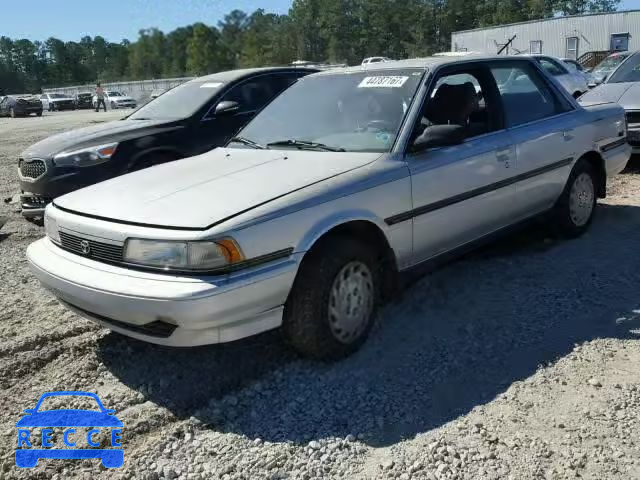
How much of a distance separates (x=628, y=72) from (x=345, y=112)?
6728mm

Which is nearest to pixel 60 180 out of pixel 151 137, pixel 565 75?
pixel 151 137

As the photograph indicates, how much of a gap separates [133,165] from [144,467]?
4.26 m

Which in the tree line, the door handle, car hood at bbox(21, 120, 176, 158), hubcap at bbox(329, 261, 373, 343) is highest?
the tree line

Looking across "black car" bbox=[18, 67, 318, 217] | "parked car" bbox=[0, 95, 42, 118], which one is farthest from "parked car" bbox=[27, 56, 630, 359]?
"parked car" bbox=[0, 95, 42, 118]

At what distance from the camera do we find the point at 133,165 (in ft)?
20.6

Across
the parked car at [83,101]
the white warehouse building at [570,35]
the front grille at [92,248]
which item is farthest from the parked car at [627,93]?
the parked car at [83,101]

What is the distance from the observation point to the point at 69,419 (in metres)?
2.97

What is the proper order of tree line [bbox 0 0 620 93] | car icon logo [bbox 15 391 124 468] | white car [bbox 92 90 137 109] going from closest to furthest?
car icon logo [bbox 15 391 124 468] → white car [bbox 92 90 137 109] → tree line [bbox 0 0 620 93]

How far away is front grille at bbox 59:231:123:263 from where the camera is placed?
3070 millimetres

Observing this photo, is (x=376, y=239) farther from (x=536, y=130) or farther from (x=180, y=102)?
(x=180, y=102)

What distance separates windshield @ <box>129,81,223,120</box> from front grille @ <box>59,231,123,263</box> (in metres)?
3.61

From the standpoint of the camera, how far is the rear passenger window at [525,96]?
464cm

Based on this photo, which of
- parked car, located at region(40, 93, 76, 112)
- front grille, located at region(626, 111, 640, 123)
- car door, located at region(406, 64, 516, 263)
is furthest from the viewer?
parked car, located at region(40, 93, 76, 112)

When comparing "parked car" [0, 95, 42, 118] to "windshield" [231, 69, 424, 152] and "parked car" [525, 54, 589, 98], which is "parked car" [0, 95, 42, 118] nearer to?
"parked car" [525, 54, 589, 98]
